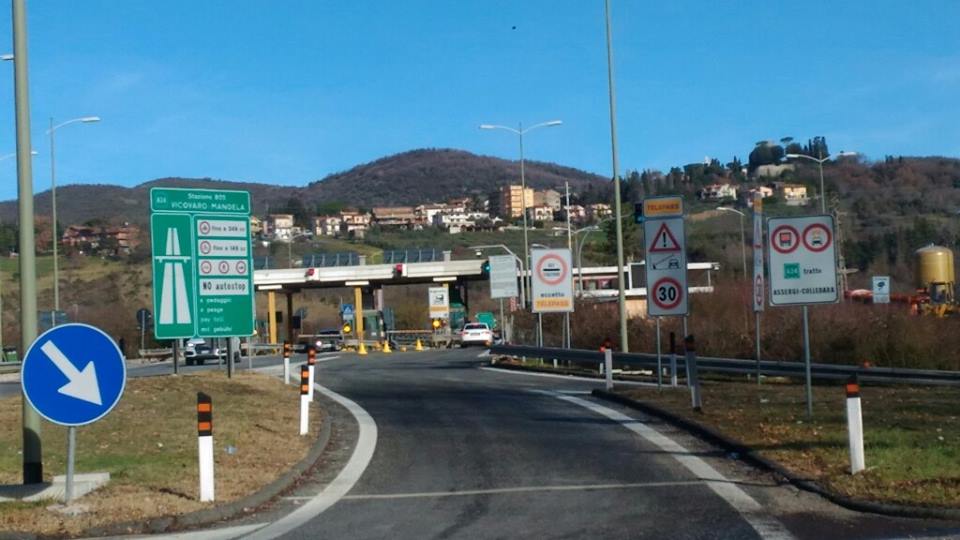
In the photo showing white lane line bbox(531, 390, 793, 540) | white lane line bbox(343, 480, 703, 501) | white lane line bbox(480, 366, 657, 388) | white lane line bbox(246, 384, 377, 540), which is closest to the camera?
white lane line bbox(531, 390, 793, 540)

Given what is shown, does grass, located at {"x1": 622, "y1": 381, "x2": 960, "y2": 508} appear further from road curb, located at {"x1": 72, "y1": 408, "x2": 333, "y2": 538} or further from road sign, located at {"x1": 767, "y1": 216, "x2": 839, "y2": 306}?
road curb, located at {"x1": 72, "y1": 408, "x2": 333, "y2": 538}

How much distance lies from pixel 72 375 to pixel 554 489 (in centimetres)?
465

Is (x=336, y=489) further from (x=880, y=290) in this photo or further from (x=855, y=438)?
(x=880, y=290)

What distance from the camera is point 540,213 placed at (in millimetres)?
184500

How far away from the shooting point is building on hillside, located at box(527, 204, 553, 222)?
558 ft

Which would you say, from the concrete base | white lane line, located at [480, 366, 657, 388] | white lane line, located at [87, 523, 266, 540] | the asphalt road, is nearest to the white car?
white lane line, located at [480, 366, 657, 388]

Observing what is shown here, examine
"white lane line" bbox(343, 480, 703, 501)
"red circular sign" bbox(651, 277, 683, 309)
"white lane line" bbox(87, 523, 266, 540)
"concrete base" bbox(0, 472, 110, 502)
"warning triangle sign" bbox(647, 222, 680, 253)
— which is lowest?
"white lane line" bbox(87, 523, 266, 540)

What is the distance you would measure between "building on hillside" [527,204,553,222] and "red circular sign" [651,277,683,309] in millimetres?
142746

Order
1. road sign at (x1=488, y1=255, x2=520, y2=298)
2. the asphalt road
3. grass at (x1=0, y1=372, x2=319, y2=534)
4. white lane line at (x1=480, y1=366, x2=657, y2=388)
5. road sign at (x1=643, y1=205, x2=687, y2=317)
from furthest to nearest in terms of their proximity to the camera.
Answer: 1. road sign at (x1=488, y1=255, x2=520, y2=298)
2. white lane line at (x1=480, y1=366, x2=657, y2=388)
3. road sign at (x1=643, y1=205, x2=687, y2=317)
4. grass at (x1=0, y1=372, x2=319, y2=534)
5. the asphalt road

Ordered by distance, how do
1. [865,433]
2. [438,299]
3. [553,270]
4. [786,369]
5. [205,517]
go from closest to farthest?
1. [205,517]
2. [865,433]
3. [786,369]
4. [553,270]
5. [438,299]

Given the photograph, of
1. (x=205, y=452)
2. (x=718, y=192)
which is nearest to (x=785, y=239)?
(x=205, y=452)

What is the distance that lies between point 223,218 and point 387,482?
38.8 ft

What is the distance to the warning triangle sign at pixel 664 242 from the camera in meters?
20.6

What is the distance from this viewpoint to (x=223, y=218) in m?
23.4
